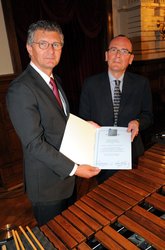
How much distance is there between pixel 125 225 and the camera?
96cm

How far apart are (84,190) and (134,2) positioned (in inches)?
128

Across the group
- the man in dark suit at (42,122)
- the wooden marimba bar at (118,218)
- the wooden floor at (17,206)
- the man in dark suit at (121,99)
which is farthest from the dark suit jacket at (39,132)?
the wooden floor at (17,206)

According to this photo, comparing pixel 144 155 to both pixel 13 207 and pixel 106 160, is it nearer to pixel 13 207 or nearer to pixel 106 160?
pixel 106 160

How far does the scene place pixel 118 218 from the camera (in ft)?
3.28

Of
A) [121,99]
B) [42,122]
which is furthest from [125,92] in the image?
[42,122]

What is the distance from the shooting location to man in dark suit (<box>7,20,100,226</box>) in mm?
1103

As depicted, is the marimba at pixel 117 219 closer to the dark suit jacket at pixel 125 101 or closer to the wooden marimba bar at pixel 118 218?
the wooden marimba bar at pixel 118 218

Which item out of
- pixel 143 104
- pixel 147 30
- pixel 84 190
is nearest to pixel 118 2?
pixel 147 30

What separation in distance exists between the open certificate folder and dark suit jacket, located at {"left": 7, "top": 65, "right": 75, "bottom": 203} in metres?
0.06

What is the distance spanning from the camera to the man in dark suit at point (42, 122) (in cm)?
110

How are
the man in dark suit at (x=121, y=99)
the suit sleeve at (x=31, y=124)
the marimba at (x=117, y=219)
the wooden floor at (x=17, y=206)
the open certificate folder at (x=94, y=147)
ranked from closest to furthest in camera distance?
the marimba at (x=117, y=219)
the suit sleeve at (x=31, y=124)
the open certificate folder at (x=94, y=147)
the man in dark suit at (x=121, y=99)
the wooden floor at (x=17, y=206)

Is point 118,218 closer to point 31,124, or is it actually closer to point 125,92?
point 31,124

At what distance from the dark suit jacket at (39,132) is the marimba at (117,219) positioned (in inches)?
9.4

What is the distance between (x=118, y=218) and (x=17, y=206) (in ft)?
6.52
